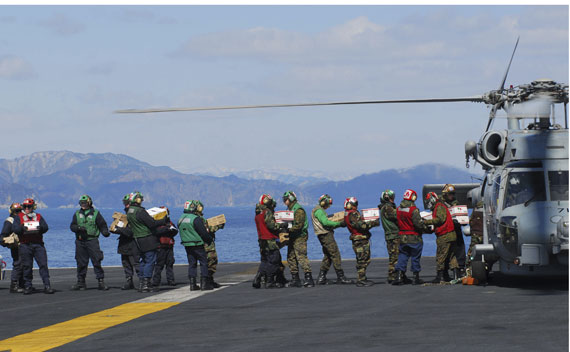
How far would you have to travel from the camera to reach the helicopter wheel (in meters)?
16.5

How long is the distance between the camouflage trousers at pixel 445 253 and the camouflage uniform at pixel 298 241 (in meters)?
2.68

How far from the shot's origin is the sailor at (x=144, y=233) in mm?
17109

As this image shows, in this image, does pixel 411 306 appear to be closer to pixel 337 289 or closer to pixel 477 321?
pixel 477 321

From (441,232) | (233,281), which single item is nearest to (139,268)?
(233,281)

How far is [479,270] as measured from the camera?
1652 centimetres

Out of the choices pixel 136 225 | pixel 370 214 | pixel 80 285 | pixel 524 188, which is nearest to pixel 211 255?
pixel 136 225

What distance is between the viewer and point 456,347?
987 centimetres

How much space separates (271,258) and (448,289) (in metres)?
3.59

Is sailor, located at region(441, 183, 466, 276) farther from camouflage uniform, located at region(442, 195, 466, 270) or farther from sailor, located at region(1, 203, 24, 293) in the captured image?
sailor, located at region(1, 203, 24, 293)

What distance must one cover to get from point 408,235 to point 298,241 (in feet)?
7.34

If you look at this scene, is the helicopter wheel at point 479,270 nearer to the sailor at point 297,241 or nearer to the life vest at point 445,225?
the life vest at point 445,225

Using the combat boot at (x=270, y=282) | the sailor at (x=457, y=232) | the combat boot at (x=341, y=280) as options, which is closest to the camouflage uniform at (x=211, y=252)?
the combat boot at (x=270, y=282)

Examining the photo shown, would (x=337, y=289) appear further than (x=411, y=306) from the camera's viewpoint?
Yes

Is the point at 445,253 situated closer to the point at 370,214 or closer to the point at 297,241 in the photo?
the point at 370,214
